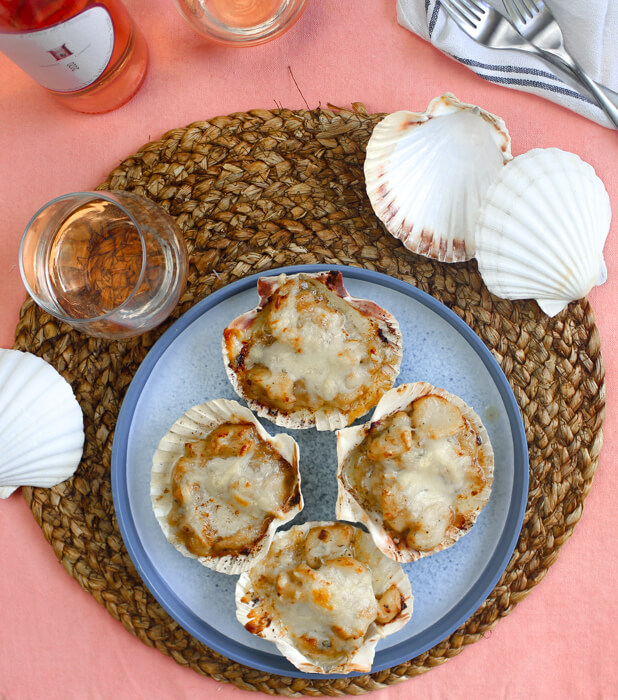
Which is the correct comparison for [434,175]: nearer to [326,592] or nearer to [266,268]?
[266,268]

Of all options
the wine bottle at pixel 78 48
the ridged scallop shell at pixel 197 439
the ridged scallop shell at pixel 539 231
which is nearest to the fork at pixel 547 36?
the ridged scallop shell at pixel 539 231

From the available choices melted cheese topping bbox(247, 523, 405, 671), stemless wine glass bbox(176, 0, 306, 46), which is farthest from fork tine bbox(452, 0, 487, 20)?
melted cheese topping bbox(247, 523, 405, 671)

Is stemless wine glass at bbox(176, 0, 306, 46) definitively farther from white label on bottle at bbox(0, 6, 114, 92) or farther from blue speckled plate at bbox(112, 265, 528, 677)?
blue speckled plate at bbox(112, 265, 528, 677)

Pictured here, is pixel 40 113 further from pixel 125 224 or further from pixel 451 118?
pixel 451 118

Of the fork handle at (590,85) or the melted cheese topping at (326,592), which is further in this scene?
the fork handle at (590,85)

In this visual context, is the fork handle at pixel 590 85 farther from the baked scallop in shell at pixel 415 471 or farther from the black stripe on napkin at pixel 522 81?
the baked scallop in shell at pixel 415 471

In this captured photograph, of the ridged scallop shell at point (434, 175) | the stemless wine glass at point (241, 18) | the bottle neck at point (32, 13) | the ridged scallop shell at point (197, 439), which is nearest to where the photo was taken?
the bottle neck at point (32, 13)

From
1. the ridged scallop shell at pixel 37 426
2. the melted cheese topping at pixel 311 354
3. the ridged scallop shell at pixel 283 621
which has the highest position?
the melted cheese topping at pixel 311 354

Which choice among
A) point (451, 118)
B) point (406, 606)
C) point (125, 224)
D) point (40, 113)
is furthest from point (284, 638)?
point (40, 113)
